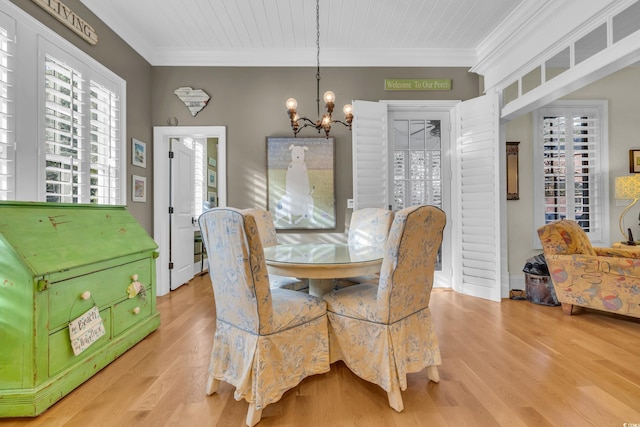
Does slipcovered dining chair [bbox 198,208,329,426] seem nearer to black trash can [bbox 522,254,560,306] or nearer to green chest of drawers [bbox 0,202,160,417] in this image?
green chest of drawers [bbox 0,202,160,417]

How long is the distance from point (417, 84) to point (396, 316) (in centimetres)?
309

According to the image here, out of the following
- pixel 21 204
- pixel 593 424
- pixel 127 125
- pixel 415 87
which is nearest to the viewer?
pixel 593 424

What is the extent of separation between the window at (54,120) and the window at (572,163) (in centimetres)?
495

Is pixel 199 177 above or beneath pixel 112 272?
above

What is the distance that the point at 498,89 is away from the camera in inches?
128

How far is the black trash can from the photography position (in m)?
3.01

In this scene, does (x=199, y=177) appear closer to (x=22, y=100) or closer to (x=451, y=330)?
(x=22, y=100)

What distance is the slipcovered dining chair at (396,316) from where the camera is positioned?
1.43 metres

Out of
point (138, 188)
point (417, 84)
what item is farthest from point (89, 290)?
point (417, 84)

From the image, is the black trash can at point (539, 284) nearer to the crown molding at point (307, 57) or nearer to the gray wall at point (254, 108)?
the gray wall at point (254, 108)

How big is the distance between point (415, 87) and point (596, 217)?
2.87 metres

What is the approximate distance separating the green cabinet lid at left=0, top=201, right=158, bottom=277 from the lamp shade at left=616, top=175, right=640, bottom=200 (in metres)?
4.97

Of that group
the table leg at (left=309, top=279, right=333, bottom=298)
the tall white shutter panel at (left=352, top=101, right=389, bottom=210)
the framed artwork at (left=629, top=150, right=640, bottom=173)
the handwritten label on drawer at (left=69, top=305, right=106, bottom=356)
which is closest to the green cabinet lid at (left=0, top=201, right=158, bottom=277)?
the handwritten label on drawer at (left=69, top=305, right=106, bottom=356)

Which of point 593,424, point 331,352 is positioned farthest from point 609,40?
point 331,352
